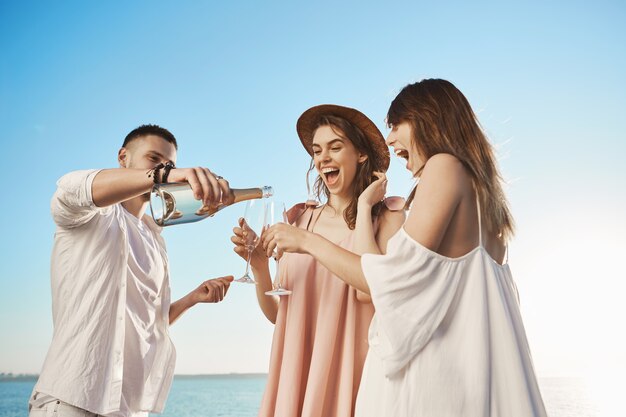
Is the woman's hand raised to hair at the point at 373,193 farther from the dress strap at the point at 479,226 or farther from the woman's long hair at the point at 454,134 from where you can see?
the dress strap at the point at 479,226

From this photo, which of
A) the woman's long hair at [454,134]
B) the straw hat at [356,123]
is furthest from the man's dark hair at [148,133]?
the woman's long hair at [454,134]

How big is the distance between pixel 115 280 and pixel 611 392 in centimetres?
3285

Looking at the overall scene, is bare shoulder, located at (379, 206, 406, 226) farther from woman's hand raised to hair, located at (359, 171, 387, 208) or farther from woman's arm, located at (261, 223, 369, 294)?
woman's arm, located at (261, 223, 369, 294)

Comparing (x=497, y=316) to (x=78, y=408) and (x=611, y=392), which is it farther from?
(x=611, y=392)

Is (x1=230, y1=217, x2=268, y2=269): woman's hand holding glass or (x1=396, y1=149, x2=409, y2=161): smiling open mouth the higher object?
(x1=396, y1=149, x2=409, y2=161): smiling open mouth

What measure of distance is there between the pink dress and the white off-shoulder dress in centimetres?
55

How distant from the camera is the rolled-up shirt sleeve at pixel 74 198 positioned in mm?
1752

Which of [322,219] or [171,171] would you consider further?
[322,219]

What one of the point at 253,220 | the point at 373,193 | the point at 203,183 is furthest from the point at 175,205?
the point at 373,193

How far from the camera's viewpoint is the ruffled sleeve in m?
1.44

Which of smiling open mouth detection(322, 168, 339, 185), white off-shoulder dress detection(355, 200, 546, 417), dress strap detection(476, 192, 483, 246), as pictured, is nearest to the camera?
white off-shoulder dress detection(355, 200, 546, 417)

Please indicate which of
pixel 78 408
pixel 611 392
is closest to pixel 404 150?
pixel 78 408

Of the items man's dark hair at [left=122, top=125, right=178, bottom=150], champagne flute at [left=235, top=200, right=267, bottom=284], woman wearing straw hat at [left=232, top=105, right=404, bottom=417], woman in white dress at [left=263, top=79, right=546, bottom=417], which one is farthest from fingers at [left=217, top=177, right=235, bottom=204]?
man's dark hair at [left=122, top=125, right=178, bottom=150]

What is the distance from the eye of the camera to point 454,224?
59.6 inches
